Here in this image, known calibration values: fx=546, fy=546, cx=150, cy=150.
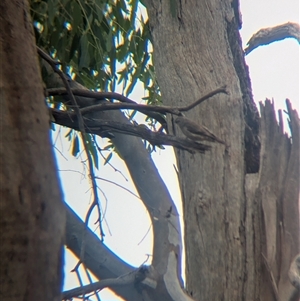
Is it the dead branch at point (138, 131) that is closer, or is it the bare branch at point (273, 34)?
the dead branch at point (138, 131)

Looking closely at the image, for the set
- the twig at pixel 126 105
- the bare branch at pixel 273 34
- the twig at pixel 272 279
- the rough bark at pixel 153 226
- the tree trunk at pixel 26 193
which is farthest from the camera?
the bare branch at pixel 273 34

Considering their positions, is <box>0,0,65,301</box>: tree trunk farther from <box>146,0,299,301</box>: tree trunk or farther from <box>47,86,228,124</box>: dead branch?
<box>146,0,299,301</box>: tree trunk

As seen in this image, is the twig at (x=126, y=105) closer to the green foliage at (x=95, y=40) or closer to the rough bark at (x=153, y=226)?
the rough bark at (x=153, y=226)

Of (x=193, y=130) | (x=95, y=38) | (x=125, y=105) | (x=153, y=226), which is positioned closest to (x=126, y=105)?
(x=125, y=105)

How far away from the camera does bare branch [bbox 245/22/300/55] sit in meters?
2.07

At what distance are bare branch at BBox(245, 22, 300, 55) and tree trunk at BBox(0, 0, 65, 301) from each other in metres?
1.55

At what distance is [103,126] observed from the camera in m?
1.19

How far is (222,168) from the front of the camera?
5.01 feet

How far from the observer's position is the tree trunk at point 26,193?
645mm

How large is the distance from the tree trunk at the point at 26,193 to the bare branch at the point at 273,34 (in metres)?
1.55

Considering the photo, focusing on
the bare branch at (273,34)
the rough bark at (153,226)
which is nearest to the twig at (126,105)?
the rough bark at (153,226)

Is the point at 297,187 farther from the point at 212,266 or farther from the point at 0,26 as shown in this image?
the point at 0,26

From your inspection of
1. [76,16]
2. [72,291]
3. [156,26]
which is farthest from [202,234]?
[76,16]

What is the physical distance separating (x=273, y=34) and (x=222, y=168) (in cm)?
83
